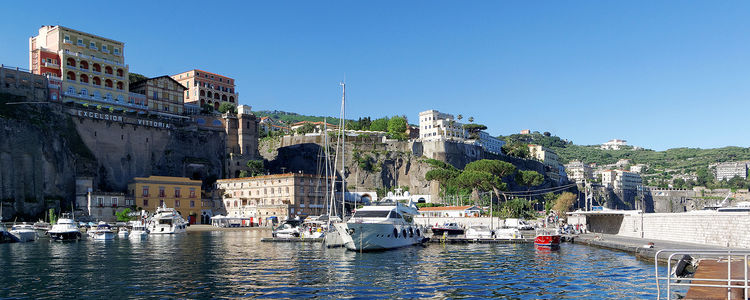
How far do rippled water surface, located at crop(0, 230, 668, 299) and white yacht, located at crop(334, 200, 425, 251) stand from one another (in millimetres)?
1341

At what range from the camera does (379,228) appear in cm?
4578

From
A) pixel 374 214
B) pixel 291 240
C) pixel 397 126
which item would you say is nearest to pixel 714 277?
pixel 374 214

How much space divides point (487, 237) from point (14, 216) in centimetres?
6673

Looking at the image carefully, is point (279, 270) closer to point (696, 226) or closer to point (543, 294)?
point (543, 294)

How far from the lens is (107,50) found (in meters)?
108

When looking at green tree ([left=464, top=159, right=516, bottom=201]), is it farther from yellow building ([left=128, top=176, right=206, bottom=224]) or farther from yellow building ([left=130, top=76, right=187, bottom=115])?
yellow building ([left=130, top=76, right=187, bottom=115])

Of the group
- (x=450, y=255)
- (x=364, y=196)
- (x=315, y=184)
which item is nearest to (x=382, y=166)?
(x=364, y=196)

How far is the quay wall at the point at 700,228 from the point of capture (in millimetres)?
35625

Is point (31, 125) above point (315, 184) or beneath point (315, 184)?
above

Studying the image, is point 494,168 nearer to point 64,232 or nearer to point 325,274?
point 64,232

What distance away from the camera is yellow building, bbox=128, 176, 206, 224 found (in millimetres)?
96562

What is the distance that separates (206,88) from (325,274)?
4153 inches

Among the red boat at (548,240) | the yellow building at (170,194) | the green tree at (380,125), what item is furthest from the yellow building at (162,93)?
the red boat at (548,240)

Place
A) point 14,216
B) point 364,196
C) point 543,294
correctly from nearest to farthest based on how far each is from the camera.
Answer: point 543,294, point 14,216, point 364,196
